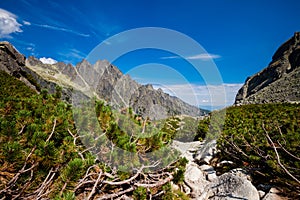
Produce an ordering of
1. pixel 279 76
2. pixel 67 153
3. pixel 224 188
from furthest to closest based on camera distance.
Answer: pixel 279 76, pixel 224 188, pixel 67 153

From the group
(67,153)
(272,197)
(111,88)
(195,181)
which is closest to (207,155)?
(195,181)

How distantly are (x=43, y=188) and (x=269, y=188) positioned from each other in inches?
144

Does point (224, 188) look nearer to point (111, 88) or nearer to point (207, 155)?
point (207, 155)

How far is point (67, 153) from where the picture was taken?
2.60 metres

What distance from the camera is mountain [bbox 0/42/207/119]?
6468 millimetres

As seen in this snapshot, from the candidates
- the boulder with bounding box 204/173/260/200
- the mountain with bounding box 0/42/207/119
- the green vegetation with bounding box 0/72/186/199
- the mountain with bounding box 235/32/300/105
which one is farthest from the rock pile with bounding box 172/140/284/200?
the mountain with bounding box 235/32/300/105

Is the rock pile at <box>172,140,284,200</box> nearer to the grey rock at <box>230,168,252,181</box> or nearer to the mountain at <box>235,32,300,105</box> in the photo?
the grey rock at <box>230,168,252,181</box>

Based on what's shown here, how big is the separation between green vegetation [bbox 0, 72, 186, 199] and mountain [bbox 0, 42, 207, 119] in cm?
103

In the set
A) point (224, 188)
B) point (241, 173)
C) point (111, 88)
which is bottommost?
point (224, 188)

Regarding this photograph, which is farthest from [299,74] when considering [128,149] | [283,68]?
[128,149]

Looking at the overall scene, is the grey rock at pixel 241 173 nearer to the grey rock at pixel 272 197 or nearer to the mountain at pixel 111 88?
the grey rock at pixel 272 197

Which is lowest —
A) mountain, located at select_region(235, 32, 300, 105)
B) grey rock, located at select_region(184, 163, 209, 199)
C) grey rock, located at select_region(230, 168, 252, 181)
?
grey rock, located at select_region(184, 163, 209, 199)

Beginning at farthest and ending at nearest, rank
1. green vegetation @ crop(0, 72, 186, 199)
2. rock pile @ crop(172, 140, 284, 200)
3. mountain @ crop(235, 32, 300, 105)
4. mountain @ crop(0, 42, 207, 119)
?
mountain @ crop(235, 32, 300, 105), mountain @ crop(0, 42, 207, 119), rock pile @ crop(172, 140, 284, 200), green vegetation @ crop(0, 72, 186, 199)

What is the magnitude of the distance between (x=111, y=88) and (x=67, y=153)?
675cm
